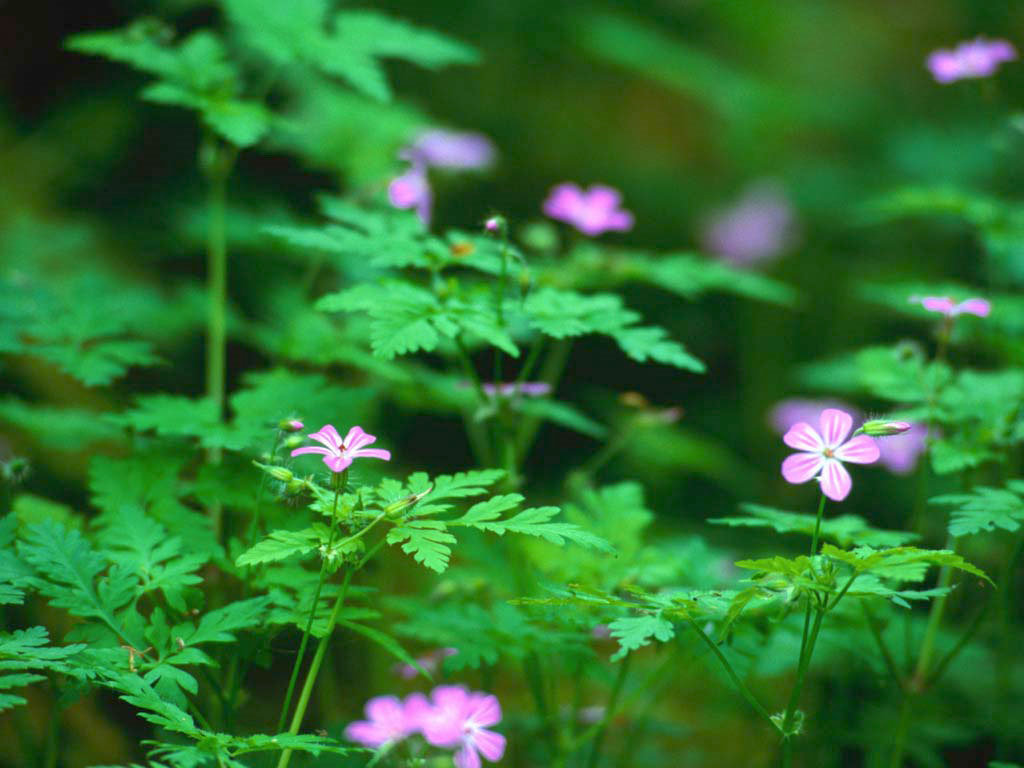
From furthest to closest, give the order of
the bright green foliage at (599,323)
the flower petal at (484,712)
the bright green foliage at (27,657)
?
the bright green foliage at (599,323) → the flower petal at (484,712) → the bright green foliage at (27,657)

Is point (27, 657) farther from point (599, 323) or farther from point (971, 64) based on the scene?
point (971, 64)

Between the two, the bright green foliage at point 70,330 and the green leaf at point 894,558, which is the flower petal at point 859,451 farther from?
the bright green foliage at point 70,330

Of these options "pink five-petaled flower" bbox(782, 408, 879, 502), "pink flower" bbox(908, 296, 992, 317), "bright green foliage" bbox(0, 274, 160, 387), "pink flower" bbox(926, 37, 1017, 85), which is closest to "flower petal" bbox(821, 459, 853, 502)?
"pink five-petaled flower" bbox(782, 408, 879, 502)

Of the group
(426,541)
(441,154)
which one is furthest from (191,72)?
(426,541)

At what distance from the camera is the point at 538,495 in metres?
4.53

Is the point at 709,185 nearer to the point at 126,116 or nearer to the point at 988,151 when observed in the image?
the point at 988,151

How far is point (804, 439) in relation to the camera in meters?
1.69

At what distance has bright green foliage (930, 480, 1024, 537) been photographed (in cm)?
167

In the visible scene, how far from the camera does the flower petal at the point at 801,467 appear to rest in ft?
5.42

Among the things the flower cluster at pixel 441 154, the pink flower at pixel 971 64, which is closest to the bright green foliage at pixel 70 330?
the flower cluster at pixel 441 154

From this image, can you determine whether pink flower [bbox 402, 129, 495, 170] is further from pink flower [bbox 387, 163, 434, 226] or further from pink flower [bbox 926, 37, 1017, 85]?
pink flower [bbox 926, 37, 1017, 85]

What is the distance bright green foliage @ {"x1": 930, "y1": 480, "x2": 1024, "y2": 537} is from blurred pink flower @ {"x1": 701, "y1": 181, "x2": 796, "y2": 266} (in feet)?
14.3

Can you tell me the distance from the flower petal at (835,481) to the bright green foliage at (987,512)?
23cm

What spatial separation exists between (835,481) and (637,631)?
0.42m
